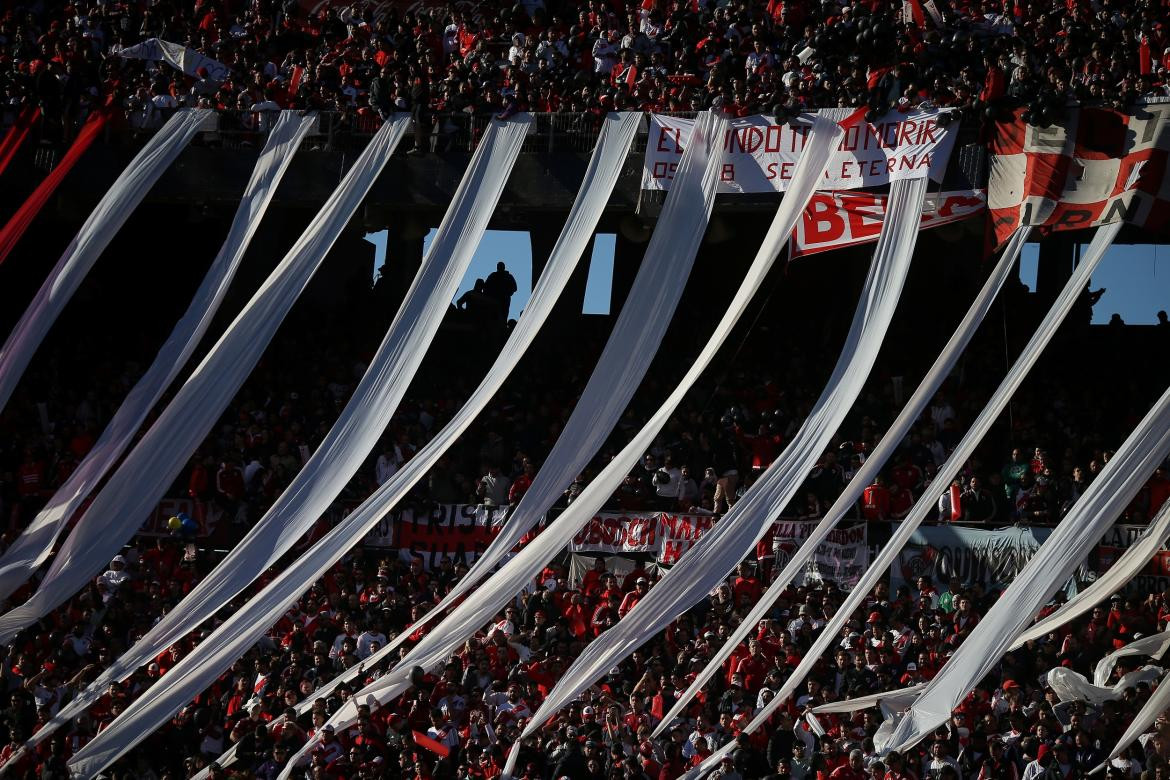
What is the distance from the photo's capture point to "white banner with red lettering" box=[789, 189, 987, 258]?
1823 cm

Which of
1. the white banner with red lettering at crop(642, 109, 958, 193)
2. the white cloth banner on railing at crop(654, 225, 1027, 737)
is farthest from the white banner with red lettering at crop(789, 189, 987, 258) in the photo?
the white cloth banner on railing at crop(654, 225, 1027, 737)

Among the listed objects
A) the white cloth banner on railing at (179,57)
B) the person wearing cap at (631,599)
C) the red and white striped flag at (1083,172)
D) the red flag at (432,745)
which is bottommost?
the red flag at (432,745)

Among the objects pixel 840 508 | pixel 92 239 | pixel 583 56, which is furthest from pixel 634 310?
pixel 92 239

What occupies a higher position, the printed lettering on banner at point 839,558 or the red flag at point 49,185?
the red flag at point 49,185

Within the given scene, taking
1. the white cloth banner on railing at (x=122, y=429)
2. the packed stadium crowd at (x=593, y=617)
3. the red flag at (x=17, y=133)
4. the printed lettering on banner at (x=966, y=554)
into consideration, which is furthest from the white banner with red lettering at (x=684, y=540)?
the red flag at (x=17, y=133)

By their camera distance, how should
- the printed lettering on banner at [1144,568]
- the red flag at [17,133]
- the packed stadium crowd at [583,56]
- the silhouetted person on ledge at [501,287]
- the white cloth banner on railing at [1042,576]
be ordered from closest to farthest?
the white cloth banner on railing at [1042,576], the printed lettering on banner at [1144,568], the packed stadium crowd at [583,56], the red flag at [17,133], the silhouetted person on ledge at [501,287]

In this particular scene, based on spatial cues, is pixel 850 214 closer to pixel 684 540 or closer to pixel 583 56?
pixel 684 540

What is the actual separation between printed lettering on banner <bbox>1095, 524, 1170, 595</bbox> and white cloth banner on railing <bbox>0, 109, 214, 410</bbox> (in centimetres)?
1160

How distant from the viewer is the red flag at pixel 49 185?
1986 centimetres

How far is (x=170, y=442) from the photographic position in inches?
667

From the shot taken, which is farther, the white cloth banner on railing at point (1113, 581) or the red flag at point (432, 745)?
the red flag at point (432, 745)

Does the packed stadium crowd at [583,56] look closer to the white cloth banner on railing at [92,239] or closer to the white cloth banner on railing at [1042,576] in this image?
the white cloth banner on railing at [92,239]

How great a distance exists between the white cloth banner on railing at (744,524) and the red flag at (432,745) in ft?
2.82

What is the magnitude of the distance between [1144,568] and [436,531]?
26.2 ft
